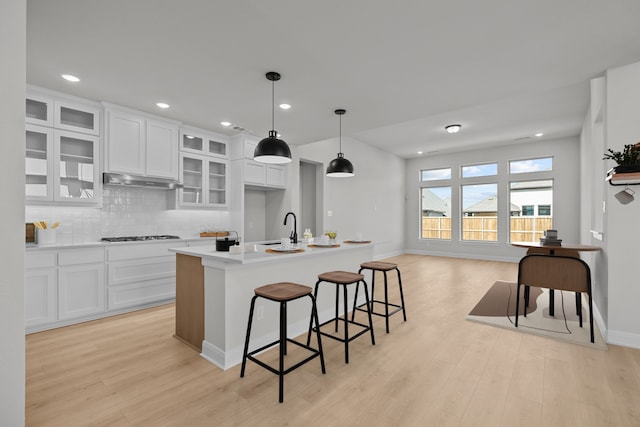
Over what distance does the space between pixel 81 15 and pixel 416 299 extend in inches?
183

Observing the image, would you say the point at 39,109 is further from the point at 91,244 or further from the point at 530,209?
the point at 530,209

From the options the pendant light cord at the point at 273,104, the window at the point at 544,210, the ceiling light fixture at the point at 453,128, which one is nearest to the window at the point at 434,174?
the window at the point at 544,210

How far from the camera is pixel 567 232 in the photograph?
7.17 meters

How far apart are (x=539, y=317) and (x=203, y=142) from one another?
5282mm

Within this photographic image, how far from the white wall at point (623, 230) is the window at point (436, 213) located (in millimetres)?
6010

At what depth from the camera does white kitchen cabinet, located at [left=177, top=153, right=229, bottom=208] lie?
4.68m

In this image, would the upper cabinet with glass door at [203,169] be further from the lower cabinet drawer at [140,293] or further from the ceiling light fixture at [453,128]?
the ceiling light fixture at [453,128]

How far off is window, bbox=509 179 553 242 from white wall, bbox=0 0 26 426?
9.13m

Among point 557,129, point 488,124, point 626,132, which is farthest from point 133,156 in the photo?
point 557,129

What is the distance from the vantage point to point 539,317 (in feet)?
11.7

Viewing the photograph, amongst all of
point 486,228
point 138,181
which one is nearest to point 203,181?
point 138,181

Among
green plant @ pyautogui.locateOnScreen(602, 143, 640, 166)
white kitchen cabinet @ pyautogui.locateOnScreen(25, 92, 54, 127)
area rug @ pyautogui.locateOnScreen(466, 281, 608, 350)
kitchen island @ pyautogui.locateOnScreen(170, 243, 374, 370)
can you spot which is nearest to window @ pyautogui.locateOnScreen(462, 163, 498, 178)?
area rug @ pyautogui.locateOnScreen(466, 281, 608, 350)

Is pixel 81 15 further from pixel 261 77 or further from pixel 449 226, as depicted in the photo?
pixel 449 226

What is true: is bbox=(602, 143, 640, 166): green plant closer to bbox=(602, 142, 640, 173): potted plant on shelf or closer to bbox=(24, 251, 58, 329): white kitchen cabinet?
bbox=(602, 142, 640, 173): potted plant on shelf
